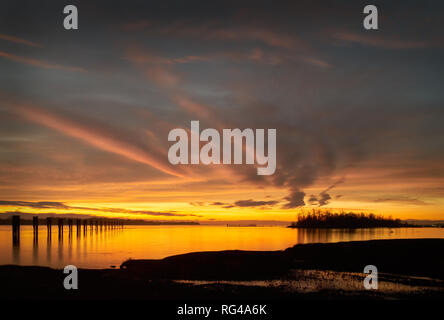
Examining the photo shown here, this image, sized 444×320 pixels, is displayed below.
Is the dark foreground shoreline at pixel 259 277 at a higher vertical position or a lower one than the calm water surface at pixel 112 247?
higher

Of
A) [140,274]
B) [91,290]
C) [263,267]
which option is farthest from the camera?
[263,267]

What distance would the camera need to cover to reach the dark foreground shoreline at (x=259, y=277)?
20.7 m

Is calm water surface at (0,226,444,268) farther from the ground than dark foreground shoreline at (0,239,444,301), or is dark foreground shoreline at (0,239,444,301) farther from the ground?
dark foreground shoreline at (0,239,444,301)

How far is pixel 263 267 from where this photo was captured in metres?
33.0

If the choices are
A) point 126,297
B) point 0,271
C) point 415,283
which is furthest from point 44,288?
point 415,283

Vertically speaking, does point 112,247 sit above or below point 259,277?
below

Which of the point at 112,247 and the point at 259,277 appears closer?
the point at 259,277

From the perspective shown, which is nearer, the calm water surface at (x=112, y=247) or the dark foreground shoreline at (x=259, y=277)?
the dark foreground shoreline at (x=259, y=277)

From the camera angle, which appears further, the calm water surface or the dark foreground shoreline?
the calm water surface

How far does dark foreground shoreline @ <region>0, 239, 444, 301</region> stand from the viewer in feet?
67.8

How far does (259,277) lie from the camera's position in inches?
1139

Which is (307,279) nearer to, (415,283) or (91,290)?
(415,283)
